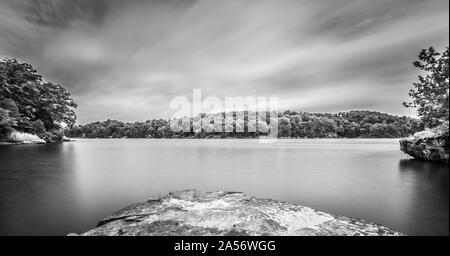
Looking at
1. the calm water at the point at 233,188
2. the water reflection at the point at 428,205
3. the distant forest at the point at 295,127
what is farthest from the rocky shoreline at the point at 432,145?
the distant forest at the point at 295,127

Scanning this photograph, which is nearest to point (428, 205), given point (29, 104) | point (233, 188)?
point (233, 188)

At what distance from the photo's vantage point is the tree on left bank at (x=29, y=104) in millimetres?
27812

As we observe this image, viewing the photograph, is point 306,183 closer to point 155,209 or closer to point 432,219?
point 432,219

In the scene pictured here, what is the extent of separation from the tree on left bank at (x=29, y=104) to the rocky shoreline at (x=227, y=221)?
30727 millimetres

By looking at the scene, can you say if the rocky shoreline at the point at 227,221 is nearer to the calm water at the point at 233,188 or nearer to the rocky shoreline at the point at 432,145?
the calm water at the point at 233,188

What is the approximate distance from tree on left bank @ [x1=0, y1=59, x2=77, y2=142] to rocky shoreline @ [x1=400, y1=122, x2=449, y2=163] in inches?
1476

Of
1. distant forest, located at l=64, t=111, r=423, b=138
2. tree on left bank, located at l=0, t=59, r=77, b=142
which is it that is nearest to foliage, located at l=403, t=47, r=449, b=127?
tree on left bank, located at l=0, t=59, r=77, b=142

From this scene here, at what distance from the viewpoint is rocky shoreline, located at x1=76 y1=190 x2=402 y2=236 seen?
3713 millimetres

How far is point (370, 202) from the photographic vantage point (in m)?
6.48
